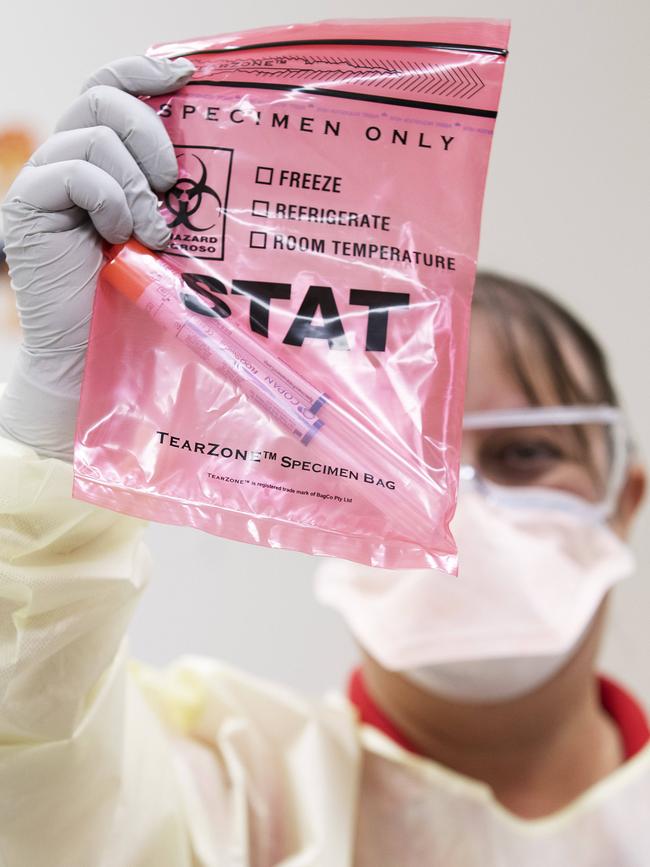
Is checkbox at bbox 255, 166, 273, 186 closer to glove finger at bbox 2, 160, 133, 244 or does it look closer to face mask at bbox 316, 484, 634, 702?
glove finger at bbox 2, 160, 133, 244

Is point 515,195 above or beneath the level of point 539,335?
→ above

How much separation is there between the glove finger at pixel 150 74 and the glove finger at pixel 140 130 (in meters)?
0.01

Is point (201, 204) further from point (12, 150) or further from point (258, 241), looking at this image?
point (12, 150)

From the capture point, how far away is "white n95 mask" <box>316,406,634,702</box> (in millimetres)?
1005

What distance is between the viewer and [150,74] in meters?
0.62

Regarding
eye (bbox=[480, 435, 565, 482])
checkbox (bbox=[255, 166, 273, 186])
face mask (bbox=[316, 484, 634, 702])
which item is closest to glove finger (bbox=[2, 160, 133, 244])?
checkbox (bbox=[255, 166, 273, 186])

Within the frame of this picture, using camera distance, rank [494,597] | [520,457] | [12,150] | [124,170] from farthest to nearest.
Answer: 1. [12,150]
2. [520,457]
3. [494,597]
4. [124,170]

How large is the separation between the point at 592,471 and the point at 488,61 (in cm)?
76

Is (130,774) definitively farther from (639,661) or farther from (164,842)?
(639,661)

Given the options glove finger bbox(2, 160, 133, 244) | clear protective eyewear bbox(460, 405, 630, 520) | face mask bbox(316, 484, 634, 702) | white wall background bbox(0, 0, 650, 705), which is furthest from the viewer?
white wall background bbox(0, 0, 650, 705)

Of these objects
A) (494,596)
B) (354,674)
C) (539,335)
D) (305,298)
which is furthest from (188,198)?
(354,674)

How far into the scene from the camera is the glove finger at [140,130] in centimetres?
61

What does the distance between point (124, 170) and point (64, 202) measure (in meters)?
0.06

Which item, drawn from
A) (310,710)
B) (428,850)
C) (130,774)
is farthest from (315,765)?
(130,774)
